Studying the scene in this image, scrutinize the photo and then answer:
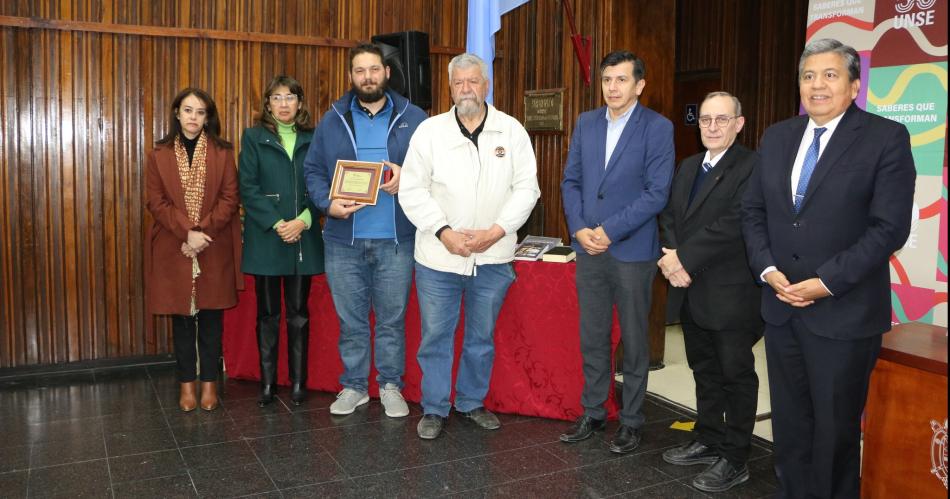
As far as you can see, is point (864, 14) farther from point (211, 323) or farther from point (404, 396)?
point (211, 323)

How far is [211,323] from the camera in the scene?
416cm

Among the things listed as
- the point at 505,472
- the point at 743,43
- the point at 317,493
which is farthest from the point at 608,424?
the point at 743,43

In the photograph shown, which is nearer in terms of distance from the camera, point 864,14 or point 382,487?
point 382,487

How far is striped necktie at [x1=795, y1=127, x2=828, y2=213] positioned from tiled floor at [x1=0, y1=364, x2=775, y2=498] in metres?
1.26

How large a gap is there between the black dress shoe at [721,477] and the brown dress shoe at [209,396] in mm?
2530

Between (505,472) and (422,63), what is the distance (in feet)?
9.08

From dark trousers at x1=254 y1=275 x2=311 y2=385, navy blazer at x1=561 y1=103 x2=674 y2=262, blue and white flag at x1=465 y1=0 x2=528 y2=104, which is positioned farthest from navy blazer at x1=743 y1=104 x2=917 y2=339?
blue and white flag at x1=465 y1=0 x2=528 y2=104

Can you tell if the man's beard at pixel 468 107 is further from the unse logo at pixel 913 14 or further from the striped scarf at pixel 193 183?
the unse logo at pixel 913 14

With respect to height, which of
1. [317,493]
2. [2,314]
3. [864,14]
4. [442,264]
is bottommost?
[317,493]

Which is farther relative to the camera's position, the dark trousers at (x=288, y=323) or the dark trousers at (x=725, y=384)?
the dark trousers at (x=288, y=323)

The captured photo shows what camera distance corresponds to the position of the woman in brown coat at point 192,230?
157 inches

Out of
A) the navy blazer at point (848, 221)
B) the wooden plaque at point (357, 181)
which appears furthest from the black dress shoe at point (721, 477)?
the wooden plaque at point (357, 181)

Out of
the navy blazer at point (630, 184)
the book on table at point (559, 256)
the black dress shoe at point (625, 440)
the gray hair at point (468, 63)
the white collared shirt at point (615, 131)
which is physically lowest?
the black dress shoe at point (625, 440)

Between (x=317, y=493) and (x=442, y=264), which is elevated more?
(x=442, y=264)
